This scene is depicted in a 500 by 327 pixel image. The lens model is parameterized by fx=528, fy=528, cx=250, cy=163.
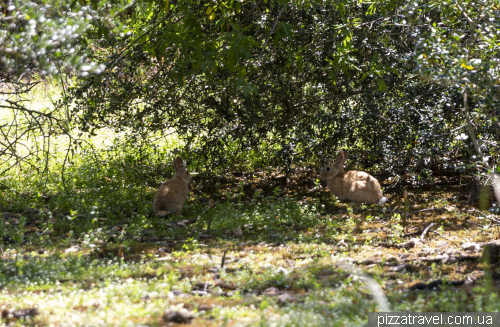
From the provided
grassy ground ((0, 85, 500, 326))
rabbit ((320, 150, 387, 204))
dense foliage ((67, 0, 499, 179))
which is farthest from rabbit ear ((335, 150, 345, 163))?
grassy ground ((0, 85, 500, 326))

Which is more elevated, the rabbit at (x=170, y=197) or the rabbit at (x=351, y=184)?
the rabbit at (x=351, y=184)

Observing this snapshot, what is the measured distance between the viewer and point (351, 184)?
9.45 metres

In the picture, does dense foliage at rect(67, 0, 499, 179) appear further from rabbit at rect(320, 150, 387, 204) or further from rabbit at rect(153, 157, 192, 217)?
rabbit at rect(153, 157, 192, 217)

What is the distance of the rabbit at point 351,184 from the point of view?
360 inches

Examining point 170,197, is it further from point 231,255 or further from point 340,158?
point 340,158

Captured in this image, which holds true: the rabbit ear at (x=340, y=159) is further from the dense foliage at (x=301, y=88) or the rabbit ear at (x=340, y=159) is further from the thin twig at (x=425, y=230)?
the thin twig at (x=425, y=230)

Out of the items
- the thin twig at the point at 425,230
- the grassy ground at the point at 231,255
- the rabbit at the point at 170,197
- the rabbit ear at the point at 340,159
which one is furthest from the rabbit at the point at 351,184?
the rabbit at the point at 170,197

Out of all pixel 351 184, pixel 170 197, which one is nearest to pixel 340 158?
pixel 351 184

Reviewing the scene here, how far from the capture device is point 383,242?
6.82 meters

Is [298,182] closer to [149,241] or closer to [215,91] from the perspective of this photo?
[215,91]

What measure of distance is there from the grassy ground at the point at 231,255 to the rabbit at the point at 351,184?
30 centimetres

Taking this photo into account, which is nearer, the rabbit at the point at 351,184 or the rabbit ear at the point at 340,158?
the rabbit at the point at 351,184

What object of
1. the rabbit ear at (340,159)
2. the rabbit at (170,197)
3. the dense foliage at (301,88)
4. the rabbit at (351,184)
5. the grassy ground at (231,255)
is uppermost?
the dense foliage at (301,88)

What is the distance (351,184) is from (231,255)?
3795mm
